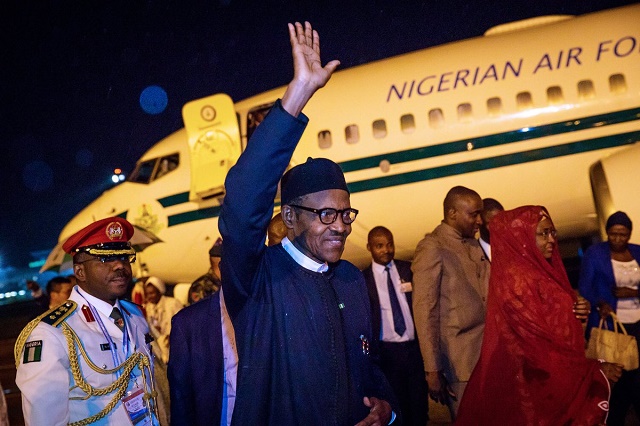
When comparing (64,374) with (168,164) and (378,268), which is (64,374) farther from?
(168,164)

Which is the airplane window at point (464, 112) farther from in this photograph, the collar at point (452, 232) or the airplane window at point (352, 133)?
the collar at point (452, 232)

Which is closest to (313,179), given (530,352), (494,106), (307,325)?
(307,325)

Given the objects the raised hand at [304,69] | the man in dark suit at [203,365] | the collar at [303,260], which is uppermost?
the raised hand at [304,69]

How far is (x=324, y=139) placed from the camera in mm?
8797

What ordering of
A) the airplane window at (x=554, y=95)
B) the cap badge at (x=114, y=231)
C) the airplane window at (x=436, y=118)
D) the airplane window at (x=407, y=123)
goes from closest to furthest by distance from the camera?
1. the cap badge at (x=114, y=231)
2. the airplane window at (x=554, y=95)
3. the airplane window at (x=436, y=118)
4. the airplane window at (x=407, y=123)

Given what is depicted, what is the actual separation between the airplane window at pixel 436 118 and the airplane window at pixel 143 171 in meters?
4.57

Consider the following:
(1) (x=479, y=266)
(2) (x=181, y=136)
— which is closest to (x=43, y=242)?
(2) (x=181, y=136)

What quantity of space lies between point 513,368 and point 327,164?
1.79 metres

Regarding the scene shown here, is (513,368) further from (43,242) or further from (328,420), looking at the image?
(43,242)

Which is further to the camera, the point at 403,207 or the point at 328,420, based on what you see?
the point at 403,207

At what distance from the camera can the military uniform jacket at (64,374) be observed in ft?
7.10

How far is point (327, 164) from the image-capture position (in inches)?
73.8

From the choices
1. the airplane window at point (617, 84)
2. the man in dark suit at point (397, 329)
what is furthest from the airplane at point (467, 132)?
the man in dark suit at point (397, 329)

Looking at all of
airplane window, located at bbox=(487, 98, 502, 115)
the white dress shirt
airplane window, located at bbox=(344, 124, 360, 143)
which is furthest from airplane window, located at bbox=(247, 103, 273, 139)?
the white dress shirt
